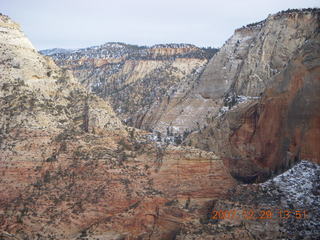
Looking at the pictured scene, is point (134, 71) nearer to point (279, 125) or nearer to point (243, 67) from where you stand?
point (243, 67)

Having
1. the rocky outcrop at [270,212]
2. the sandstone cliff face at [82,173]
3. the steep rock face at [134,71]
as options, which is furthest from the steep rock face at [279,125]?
the steep rock face at [134,71]

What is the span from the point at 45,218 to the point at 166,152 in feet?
32.5

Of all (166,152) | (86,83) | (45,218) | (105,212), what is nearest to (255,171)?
(166,152)

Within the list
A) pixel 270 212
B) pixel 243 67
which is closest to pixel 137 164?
pixel 270 212

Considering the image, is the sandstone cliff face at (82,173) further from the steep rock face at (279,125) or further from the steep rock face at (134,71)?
the steep rock face at (134,71)

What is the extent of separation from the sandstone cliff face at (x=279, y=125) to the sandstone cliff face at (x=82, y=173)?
522 centimetres

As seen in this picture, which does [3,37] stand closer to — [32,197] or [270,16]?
[32,197]

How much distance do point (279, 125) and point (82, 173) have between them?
15.5m

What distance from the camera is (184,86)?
68562mm

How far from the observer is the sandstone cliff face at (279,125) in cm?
3269

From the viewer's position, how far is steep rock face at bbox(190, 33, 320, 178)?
32656 millimetres

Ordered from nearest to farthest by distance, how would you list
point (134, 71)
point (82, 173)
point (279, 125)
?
point (82, 173), point (279, 125), point (134, 71)

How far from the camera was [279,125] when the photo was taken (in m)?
36.4
